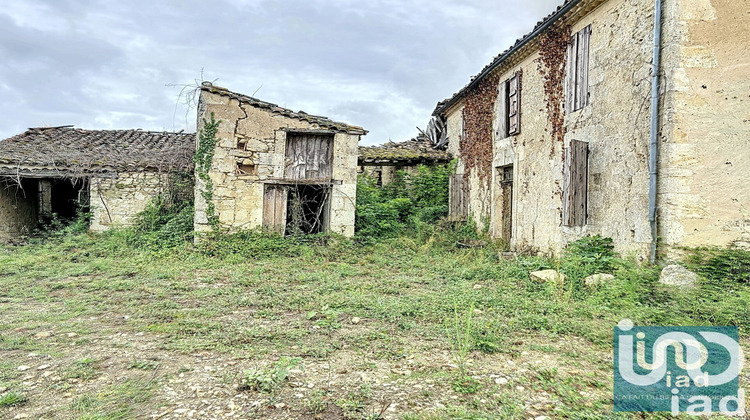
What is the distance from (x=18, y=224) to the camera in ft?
35.9

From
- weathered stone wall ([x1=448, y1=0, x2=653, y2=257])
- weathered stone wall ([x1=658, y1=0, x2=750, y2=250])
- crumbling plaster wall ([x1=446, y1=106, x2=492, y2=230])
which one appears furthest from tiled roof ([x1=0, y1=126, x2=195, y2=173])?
weathered stone wall ([x1=658, y1=0, x2=750, y2=250])

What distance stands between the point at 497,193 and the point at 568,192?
11.0ft

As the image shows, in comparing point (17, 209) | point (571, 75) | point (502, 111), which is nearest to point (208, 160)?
point (17, 209)

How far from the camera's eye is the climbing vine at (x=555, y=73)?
7.90 metres

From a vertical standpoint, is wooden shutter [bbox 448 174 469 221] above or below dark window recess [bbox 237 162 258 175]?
below

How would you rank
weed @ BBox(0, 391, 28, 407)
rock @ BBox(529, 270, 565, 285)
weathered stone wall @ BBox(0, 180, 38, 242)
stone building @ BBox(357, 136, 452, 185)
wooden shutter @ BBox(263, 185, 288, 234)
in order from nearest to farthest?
weed @ BBox(0, 391, 28, 407) < rock @ BBox(529, 270, 565, 285) < wooden shutter @ BBox(263, 185, 288, 234) < weathered stone wall @ BBox(0, 180, 38, 242) < stone building @ BBox(357, 136, 452, 185)

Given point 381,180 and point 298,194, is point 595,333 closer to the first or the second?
point 298,194

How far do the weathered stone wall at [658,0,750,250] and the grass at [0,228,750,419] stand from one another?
37.4 inches

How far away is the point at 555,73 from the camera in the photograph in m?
8.10

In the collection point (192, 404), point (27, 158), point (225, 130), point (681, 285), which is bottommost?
point (192, 404)

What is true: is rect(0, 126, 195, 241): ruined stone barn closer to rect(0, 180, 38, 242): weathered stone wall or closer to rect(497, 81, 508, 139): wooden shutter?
rect(0, 180, 38, 242): weathered stone wall

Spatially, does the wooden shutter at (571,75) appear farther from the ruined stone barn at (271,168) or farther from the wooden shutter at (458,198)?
the ruined stone barn at (271,168)

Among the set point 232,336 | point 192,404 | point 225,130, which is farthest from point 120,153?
point 192,404

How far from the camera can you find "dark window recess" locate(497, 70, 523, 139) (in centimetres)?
938
